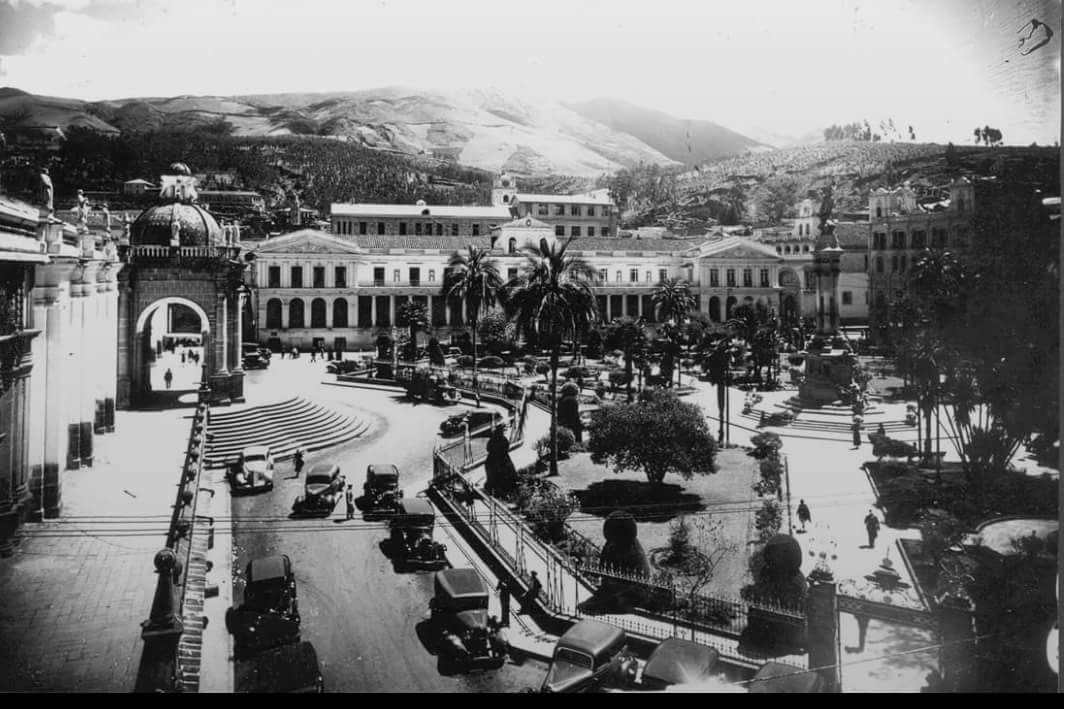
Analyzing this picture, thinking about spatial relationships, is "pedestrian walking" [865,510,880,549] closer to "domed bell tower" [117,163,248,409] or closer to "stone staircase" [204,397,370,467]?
"stone staircase" [204,397,370,467]

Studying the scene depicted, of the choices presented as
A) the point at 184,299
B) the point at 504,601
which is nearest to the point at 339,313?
the point at 184,299

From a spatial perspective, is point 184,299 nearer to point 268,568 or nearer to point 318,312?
point 318,312

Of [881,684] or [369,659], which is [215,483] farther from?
[881,684]

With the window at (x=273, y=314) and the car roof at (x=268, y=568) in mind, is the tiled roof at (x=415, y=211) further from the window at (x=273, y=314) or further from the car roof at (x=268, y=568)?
the car roof at (x=268, y=568)

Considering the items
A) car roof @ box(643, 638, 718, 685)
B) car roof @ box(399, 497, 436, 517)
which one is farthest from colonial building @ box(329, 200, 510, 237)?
car roof @ box(643, 638, 718, 685)

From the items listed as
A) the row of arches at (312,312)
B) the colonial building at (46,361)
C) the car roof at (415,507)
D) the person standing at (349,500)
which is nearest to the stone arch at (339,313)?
the row of arches at (312,312)
